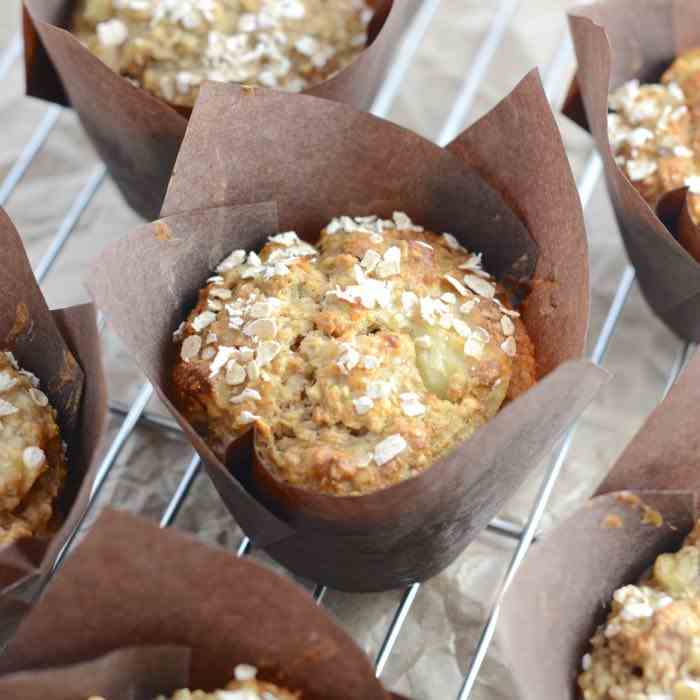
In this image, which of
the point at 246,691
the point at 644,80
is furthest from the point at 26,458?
the point at 644,80

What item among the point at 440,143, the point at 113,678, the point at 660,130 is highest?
the point at 660,130

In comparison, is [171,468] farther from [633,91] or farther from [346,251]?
[633,91]

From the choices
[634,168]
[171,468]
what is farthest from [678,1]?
[171,468]

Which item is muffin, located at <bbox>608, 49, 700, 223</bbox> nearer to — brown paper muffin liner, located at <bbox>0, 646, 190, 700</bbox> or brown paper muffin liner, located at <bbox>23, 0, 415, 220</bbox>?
brown paper muffin liner, located at <bbox>23, 0, 415, 220</bbox>

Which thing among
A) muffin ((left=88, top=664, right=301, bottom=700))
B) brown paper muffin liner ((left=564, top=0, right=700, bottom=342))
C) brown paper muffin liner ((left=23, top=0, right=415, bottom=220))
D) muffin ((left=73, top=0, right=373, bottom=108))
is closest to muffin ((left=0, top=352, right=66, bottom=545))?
muffin ((left=88, top=664, right=301, bottom=700))

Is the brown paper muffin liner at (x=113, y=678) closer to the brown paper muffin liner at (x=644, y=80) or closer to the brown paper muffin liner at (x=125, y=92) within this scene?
the brown paper muffin liner at (x=125, y=92)

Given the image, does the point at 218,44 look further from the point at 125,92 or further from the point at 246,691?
the point at 246,691
